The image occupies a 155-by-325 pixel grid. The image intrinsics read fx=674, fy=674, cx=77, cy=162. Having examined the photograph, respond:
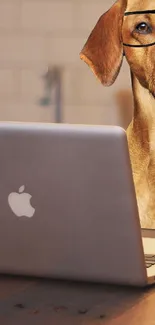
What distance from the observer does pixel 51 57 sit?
8.39ft

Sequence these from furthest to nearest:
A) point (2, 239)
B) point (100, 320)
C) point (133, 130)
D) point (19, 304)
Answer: point (133, 130), point (2, 239), point (19, 304), point (100, 320)

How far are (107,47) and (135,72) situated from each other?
0.14 metres

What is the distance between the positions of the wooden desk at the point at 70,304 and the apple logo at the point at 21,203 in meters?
0.16

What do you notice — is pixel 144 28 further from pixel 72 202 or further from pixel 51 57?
pixel 72 202

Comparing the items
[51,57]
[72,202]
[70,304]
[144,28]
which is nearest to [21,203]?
[72,202]

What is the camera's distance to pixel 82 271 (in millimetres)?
1378

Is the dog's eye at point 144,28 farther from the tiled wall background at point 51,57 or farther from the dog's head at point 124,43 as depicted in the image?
the tiled wall background at point 51,57

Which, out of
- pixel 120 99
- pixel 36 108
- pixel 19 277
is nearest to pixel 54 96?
pixel 36 108

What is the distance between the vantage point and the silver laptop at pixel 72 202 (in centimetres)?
127

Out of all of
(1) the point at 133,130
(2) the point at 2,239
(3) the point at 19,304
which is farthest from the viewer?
(1) the point at 133,130

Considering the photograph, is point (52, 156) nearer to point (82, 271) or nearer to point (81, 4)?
point (82, 271)

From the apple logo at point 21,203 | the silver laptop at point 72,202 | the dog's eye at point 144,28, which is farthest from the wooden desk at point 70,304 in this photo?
the dog's eye at point 144,28

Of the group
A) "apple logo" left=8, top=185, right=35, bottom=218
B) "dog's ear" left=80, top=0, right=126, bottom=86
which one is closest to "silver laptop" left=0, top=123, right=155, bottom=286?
"apple logo" left=8, top=185, right=35, bottom=218

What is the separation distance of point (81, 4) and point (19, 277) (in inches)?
52.9
